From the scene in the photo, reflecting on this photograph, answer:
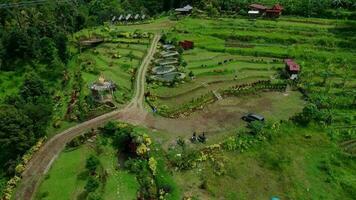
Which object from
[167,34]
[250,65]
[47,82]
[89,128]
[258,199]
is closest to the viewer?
[258,199]

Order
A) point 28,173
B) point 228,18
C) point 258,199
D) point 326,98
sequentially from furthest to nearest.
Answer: point 228,18
point 326,98
point 28,173
point 258,199

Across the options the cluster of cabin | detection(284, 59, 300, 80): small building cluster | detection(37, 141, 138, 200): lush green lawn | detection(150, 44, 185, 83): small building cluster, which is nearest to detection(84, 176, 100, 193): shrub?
detection(37, 141, 138, 200): lush green lawn

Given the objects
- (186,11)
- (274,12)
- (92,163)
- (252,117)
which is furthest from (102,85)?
(274,12)

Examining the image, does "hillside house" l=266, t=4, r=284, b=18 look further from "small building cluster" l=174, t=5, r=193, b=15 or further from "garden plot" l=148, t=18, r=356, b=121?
"small building cluster" l=174, t=5, r=193, b=15

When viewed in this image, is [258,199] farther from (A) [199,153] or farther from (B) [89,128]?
(B) [89,128]

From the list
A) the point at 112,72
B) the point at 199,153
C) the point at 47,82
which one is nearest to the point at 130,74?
the point at 112,72

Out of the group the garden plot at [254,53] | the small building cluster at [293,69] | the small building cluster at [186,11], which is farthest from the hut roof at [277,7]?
the small building cluster at [293,69]

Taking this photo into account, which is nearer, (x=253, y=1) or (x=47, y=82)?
(x=47, y=82)
